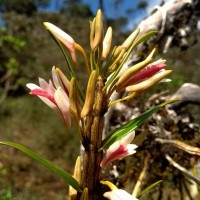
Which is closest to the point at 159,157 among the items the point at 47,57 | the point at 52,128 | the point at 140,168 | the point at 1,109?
the point at 140,168

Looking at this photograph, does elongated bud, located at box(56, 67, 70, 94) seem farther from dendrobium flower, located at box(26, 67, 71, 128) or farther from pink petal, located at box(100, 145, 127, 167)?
pink petal, located at box(100, 145, 127, 167)

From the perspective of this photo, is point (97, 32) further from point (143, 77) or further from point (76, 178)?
point (76, 178)

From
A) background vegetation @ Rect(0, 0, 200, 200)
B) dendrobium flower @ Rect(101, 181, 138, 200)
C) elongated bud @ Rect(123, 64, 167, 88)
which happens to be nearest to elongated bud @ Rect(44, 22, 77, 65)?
elongated bud @ Rect(123, 64, 167, 88)

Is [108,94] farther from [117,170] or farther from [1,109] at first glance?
[1,109]

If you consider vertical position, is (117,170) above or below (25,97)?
below

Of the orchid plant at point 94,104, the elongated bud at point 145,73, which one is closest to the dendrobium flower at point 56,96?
the orchid plant at point 94,104

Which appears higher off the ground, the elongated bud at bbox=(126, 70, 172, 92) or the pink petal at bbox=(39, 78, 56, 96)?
the elongated bud at bbox=(126, 70, 172, 92)

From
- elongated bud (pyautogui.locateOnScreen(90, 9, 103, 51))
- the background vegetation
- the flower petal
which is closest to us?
the flower petal

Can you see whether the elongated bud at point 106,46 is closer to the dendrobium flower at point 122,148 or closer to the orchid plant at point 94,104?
the orchid plant at point 94,104
